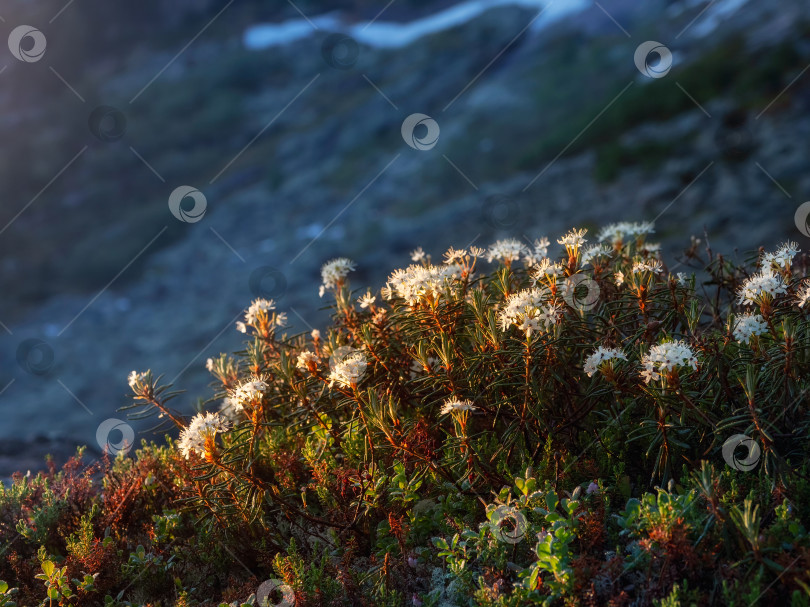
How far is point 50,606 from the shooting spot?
10.5 ft

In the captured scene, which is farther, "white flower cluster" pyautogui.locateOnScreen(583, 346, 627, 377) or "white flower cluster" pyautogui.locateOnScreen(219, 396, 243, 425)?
"white flower cluster" pyautogui.locateOnScreen(219, 396, 243, 425)

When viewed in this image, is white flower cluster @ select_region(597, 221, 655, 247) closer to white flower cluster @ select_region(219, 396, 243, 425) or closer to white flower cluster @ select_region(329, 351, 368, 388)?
white flower cluster @ select_region(329, 351, 368, 388)

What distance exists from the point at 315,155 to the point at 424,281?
23073 mm

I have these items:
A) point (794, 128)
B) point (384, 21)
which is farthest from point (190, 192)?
point (794, 128)

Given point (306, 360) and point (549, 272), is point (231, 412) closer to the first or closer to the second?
point (306, 360)

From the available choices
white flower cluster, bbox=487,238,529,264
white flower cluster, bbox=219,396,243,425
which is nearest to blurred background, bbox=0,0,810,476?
white flower cluster, bbox=219,396,243,425

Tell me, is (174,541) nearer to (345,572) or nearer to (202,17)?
(345,572)

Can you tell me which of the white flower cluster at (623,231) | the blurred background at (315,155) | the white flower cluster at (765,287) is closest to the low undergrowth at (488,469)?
the white flower cluster at (765,287)

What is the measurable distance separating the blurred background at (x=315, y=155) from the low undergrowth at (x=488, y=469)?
2.67 meters

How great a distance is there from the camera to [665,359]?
281 centimetres

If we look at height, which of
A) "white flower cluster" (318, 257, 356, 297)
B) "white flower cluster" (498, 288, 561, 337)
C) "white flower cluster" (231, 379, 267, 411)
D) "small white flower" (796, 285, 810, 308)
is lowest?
"small white flower" (796, 285, 810, 308)

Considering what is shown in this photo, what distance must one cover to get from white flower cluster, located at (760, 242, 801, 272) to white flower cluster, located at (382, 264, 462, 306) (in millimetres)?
1623

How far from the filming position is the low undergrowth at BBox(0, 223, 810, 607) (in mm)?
2697

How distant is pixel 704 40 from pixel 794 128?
6.95 metres
